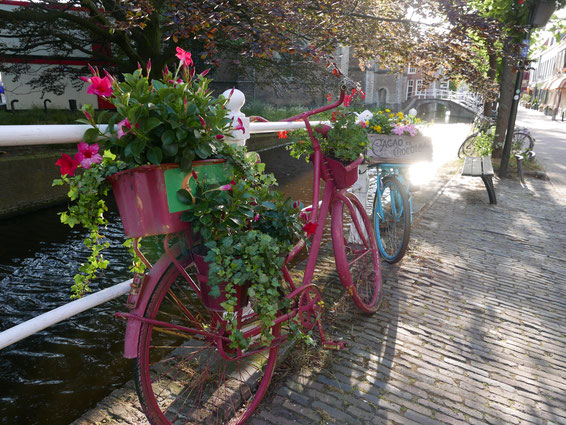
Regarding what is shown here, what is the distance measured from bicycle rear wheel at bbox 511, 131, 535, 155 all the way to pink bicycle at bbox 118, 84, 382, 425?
9.94m

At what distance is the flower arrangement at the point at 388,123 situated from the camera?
373 cm

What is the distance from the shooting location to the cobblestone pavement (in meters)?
2.18

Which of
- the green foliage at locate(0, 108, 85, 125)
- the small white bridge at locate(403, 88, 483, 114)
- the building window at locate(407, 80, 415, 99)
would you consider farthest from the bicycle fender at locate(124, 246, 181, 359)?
the building window at locate(407, 80, 415, 99)

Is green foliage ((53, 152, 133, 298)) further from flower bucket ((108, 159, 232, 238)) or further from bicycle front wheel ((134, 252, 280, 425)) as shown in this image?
bicycle front wheel ((134, 252, 280, 425))

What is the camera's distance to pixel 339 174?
259cm

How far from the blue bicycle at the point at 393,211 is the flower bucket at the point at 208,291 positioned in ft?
7.49

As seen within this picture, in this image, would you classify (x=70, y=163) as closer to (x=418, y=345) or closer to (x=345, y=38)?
(x=418, y=345)

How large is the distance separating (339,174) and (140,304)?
1.42m

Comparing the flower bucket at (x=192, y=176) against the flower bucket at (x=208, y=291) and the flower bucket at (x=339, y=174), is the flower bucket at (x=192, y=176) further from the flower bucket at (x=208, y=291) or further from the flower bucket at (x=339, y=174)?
the flower bucket at (x=339, y=174)

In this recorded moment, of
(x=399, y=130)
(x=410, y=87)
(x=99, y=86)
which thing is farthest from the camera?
(x=410, y=87)

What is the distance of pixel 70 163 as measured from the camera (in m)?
1.38

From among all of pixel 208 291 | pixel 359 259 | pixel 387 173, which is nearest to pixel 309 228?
pixel 208 291

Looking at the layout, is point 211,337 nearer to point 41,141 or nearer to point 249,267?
point 249,267

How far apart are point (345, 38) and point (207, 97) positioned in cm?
544
